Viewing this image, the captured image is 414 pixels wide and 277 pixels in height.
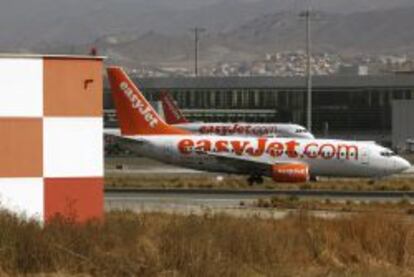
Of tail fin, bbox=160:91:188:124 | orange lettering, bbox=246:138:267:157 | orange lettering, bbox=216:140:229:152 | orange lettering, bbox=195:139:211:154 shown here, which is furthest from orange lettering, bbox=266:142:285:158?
tail fin, bbox=160:91:188:124

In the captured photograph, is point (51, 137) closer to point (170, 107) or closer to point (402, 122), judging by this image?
point (170, 107)

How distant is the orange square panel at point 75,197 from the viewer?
20781 mm

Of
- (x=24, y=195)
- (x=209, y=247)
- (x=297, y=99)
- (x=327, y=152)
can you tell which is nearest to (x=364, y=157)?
(x=327, y=152)

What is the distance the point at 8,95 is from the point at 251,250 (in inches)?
238

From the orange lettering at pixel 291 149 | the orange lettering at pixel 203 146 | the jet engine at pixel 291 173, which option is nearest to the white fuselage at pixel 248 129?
the orange lettering at pixel 291 149

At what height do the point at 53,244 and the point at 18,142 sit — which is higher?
the point at 18,142

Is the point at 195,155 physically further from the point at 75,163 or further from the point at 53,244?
the point at 53,244

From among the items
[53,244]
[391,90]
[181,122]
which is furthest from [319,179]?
[391,90]

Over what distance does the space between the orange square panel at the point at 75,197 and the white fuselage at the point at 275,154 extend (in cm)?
3297

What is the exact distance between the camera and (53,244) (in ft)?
52.7

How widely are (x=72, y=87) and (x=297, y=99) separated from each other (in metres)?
124

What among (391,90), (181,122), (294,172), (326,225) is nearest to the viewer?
(326,225)

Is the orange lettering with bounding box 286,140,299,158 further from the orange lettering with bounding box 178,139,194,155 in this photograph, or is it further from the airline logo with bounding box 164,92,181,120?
the airline logo with bounding box 164,92,181,120

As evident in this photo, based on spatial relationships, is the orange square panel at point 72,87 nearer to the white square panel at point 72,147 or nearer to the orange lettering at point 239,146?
the white square panel at point 72,147
